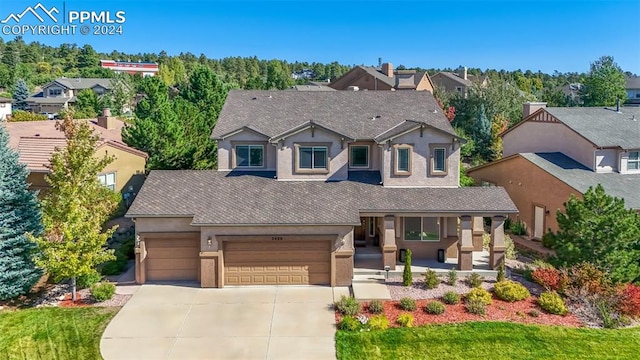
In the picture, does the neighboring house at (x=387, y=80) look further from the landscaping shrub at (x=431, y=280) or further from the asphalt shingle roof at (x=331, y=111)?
the landscaping shrub at (x=431, y=280)

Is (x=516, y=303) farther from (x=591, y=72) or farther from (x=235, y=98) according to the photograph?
(x=591, y=72)

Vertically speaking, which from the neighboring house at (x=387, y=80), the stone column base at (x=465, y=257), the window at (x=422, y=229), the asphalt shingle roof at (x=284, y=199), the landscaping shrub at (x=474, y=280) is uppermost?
the neighboring house at (x=387, y=80)

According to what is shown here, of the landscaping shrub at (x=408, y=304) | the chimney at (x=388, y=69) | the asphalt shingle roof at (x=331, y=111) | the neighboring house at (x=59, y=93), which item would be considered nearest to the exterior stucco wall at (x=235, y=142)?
the asphalt shingle roof at (x=331, y=111)

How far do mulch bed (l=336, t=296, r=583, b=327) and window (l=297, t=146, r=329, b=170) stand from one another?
313 inches

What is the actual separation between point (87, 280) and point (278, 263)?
7503 mm

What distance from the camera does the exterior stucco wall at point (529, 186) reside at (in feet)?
85.8

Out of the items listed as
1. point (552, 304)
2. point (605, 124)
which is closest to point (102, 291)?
point (552, 304)

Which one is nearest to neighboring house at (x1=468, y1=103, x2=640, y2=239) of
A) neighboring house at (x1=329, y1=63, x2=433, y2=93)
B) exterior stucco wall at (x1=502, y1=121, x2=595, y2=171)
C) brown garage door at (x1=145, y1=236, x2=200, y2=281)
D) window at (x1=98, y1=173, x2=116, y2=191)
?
exterior stucco wall at (x1=502, y1=121, x2=595, y2=171)

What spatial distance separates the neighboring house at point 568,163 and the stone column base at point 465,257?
302 inches

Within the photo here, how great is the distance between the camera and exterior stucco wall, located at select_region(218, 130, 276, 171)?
24.0 m

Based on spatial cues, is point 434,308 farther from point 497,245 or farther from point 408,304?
point 497,245

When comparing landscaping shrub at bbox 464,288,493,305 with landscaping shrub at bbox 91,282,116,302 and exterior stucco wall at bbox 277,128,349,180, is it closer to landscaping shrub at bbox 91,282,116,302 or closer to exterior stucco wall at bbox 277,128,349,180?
exterior stucco wall at bbox 277,128,349,180

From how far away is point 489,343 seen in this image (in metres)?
15.1

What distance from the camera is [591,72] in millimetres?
71000
